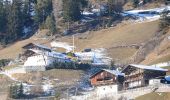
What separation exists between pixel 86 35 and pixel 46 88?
93.4 feet

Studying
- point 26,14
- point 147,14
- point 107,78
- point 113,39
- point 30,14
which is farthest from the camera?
point 30,14

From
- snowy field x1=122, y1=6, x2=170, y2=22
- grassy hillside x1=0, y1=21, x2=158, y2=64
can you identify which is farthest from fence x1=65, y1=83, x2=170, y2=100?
snowy field x1=122, y1=6, x2=170, y2=22

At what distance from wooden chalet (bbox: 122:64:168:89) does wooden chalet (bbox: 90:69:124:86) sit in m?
1.26

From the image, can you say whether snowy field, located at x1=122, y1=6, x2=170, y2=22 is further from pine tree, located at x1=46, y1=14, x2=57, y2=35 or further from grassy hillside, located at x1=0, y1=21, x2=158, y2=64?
pine tree, located at x1=46, y1=14, x2=57, y2=35

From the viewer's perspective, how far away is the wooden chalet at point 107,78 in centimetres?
8256

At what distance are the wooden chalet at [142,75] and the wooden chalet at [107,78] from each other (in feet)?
4.15

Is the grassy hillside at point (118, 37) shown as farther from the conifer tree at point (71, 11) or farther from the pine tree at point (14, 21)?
the pine tree at point (14, 21)

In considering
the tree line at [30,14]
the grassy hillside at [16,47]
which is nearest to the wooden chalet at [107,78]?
the grassy hillside at [16,47]

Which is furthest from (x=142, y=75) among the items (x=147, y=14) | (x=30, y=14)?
(x=30, y=14)

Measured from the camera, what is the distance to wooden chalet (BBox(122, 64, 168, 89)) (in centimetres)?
7881

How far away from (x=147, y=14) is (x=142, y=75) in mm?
47001

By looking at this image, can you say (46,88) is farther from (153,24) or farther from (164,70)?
(153,24)

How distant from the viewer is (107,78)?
Answer: 277ft

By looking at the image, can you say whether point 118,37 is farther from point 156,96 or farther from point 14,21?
point 156,96
